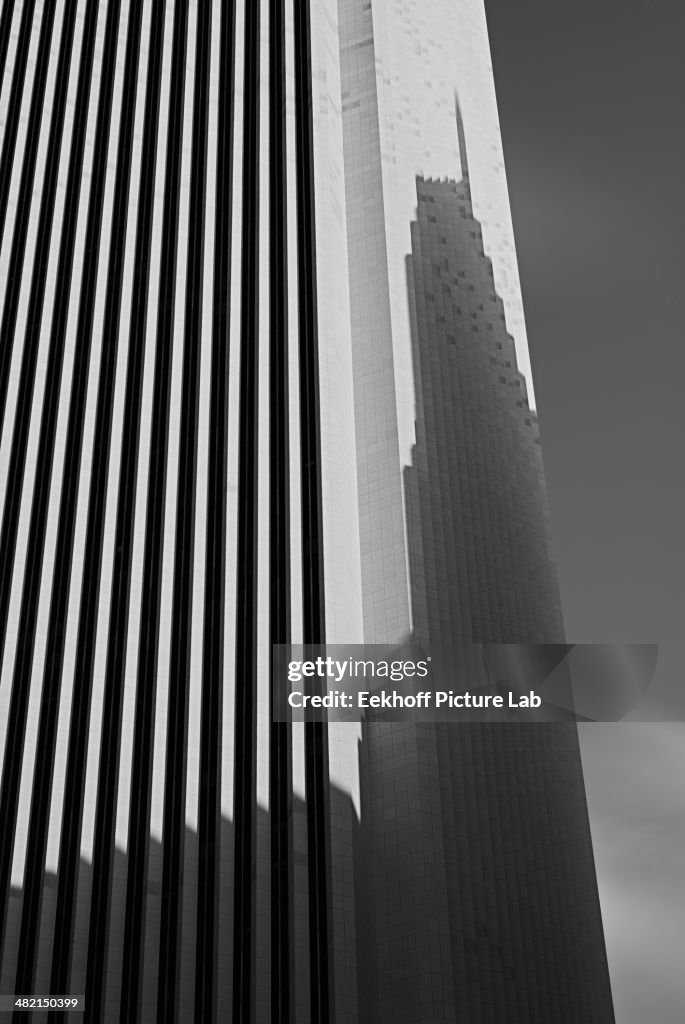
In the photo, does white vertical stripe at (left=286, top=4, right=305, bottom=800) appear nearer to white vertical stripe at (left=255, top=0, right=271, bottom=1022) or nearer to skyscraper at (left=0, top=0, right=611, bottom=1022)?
skyscraper at (left=0, top=0, right=611, bottom=1022)

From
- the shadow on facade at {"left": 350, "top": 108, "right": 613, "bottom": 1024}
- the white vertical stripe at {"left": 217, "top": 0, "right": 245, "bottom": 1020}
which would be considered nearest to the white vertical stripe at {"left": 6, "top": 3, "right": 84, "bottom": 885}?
the white vertical stripe at {"left": 217, "top": 0, "right": 245, "bottom": 1020}

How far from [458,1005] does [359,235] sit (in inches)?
1414

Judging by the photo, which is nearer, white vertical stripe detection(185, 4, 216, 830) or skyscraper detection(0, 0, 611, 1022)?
skyscraper detection(0, 0, 611, 1022)

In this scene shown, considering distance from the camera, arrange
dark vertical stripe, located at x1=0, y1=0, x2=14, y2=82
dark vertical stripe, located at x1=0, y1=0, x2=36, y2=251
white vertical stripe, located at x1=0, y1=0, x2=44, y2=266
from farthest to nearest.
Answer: dark vertical stripe, located at x1=0, y1=0, x2=14, y2=82 → dark vertical stripe, located at x1=0, y1=0, x2=36, y2=251 → white vertical stripe, located at x1=0, y1=0, x2=44, y2=266

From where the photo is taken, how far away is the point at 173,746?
48.2 meters

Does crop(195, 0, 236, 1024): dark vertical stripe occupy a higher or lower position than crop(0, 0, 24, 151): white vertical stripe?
lower

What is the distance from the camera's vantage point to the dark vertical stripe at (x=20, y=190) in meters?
58.8

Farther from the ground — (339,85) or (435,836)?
(339,85)

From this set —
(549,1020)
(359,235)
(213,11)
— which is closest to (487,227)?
(359,235)

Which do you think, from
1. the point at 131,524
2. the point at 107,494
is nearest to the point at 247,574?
the point at 131,524

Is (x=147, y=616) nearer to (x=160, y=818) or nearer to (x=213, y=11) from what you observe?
(x=160, y=818)

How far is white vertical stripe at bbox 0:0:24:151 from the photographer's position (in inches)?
2672

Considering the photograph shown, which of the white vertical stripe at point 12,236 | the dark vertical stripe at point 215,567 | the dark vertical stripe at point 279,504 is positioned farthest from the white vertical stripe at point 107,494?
the dark vertical stripe at point 279,504

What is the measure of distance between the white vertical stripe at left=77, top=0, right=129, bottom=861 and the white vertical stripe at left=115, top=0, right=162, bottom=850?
101 cm
